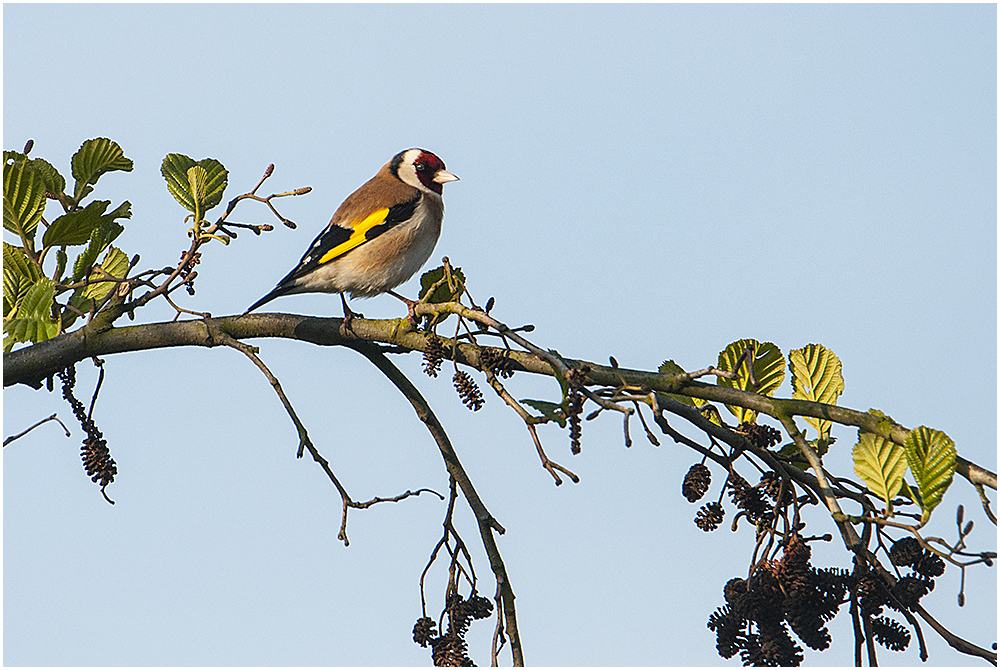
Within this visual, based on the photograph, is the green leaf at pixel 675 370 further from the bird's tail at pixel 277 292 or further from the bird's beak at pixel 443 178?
the bird's beak at pixel 443 178

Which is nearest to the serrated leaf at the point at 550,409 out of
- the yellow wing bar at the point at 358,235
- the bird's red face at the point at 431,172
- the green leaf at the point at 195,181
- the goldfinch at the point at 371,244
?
the green leaf at the point at 195,181

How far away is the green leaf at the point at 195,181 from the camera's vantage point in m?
4.18

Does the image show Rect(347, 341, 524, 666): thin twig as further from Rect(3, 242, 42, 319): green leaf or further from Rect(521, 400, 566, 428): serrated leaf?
Rect(3, 242, 42, 319): green leaf

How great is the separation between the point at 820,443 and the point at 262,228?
2.13m

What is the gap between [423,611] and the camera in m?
3.56

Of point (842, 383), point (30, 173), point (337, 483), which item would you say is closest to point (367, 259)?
point (30, 173)

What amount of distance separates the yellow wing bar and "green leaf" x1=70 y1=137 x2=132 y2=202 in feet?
5.55

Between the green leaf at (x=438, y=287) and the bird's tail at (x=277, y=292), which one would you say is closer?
the green leaf at (x=438, y=287)

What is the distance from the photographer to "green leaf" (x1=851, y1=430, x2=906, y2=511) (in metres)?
2.98

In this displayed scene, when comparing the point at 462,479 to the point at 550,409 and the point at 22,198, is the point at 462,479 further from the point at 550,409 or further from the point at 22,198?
the point at 22,198

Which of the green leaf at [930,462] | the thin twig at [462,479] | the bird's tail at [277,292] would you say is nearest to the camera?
the green leaf at [930,462]

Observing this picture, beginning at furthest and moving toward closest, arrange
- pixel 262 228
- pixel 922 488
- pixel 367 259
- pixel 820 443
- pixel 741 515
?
pixel 367 259, pixel 262 228, pixel 820 443, pixel 741 515, pixel 922 488

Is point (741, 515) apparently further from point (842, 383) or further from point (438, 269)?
point (438, 269)

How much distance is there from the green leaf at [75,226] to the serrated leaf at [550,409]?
84.5 inches
